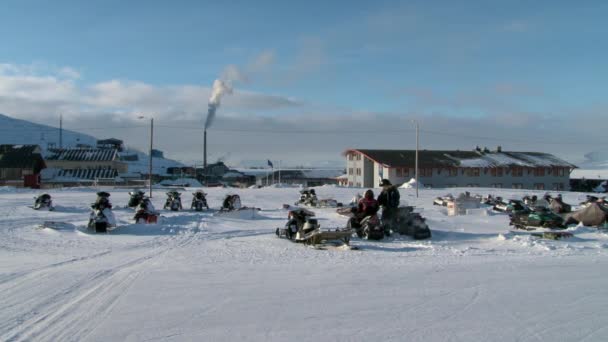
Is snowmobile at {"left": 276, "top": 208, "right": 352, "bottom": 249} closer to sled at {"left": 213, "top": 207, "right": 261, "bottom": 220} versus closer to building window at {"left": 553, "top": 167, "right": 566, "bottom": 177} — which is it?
sled at {"left": 213, "top": 207, "right": 261, "bottom": 220}

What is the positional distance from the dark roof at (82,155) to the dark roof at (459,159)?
116ft

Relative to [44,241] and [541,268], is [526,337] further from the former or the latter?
[44,241]

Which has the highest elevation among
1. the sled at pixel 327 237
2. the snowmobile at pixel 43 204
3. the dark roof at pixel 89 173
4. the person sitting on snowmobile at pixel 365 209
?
the dark roof at pixel 89 173

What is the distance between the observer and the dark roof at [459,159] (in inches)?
2458

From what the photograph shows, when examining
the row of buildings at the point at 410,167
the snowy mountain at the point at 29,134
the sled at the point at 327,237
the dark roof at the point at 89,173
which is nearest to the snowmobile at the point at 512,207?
the sled at the point at 327,237

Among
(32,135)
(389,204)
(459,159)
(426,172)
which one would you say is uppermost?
(32,135)

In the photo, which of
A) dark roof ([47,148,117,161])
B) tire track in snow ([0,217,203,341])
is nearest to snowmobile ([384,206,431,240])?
tire track in snow ([0,217,203,341])

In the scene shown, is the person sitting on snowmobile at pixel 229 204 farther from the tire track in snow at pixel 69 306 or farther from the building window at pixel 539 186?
the building window at pixel 539 186

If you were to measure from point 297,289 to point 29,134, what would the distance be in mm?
167973

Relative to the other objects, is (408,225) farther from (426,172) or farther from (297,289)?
(426,172)

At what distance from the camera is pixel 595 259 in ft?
38.7

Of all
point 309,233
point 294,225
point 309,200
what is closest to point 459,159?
point 309,200

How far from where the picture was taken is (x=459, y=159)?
6500 centimetres

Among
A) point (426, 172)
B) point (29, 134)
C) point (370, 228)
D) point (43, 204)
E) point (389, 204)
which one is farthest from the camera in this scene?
point (29, 134)
